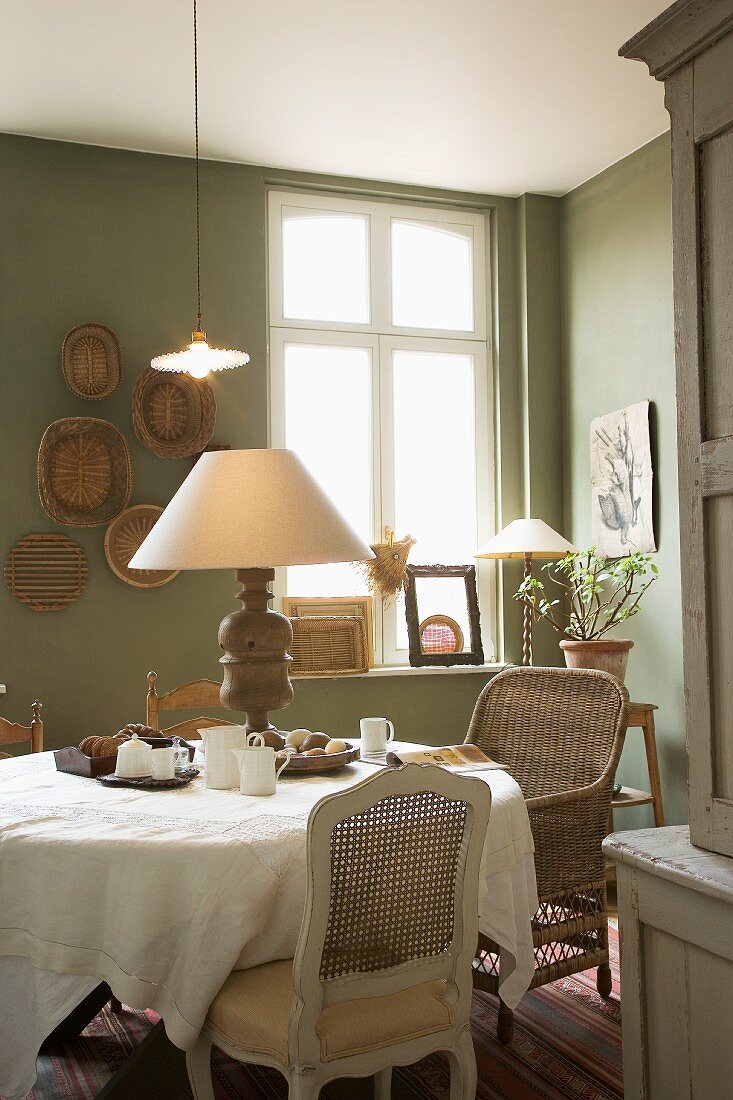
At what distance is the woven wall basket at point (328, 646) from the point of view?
4594 millimetres

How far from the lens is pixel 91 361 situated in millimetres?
4387

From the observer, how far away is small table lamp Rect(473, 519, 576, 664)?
4.54 meters

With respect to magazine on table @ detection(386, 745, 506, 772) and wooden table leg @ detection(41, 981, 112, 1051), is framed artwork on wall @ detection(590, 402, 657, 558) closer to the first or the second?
magazine on table @ detection(386, 745, 506, 772)

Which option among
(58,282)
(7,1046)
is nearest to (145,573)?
(58,282)

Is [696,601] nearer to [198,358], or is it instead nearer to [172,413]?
[198,358]

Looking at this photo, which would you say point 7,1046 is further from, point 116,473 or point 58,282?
point 58,282

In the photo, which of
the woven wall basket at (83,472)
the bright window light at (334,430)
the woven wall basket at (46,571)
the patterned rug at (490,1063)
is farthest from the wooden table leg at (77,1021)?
the bright window light at (334,430)

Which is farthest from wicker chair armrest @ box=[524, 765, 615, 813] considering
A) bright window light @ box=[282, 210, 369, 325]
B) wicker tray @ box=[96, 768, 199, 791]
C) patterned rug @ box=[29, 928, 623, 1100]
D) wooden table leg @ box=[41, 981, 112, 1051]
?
bright window light @ box=[282, 210, 369, 325]

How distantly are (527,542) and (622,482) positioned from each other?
0.53m

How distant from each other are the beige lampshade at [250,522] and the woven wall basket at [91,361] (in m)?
1.99

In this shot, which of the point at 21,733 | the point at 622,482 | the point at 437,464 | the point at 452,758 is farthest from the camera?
the point at 437,464

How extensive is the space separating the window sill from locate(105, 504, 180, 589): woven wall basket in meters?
0.84

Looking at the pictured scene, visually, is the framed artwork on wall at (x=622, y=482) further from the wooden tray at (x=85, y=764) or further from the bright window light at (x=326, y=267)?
the wooden tray at (x=85, y=764)

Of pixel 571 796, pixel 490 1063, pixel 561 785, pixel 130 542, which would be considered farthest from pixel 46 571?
pixel 490 1063
